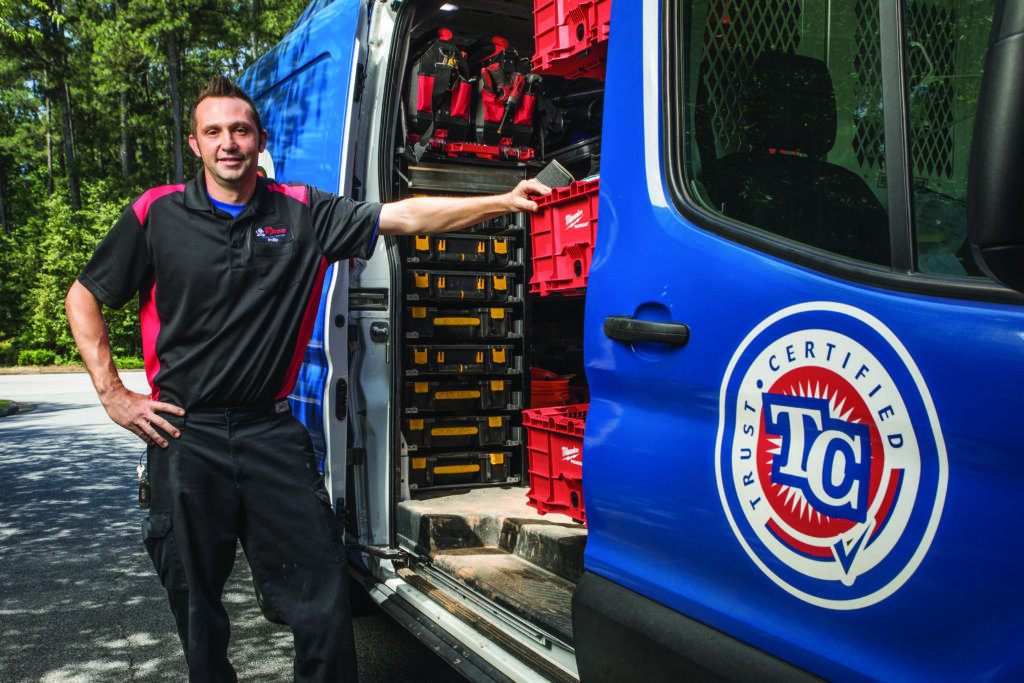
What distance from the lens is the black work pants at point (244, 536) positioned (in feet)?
8.39

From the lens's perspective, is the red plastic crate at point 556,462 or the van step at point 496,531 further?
the red plastic crate at point 556,462

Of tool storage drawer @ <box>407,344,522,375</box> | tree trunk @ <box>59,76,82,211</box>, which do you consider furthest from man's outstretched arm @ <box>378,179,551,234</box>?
tree trunk @ <box>59,76,82,211</box>

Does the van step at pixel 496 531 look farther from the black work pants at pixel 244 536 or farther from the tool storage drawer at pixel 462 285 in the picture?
the tool storage drawer at pixel 462 285

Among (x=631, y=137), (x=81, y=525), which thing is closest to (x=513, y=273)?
(x=631, y=137)

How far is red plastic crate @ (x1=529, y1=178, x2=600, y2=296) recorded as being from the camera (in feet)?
8.20

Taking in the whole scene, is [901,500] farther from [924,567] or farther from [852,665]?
[852,665]

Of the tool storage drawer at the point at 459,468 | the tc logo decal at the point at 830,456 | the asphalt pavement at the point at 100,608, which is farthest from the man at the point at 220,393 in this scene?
the tool storage drawer at the point at 459,468

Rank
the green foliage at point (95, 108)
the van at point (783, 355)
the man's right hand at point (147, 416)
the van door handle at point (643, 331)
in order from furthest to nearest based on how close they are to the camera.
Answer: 1. the green foliage at point (95, 108)
2. the man's right hand at point (147, 416)
3. the van door handle at point (643, 331)
4. the van at point (783, 355)

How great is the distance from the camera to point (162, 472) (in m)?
2.62

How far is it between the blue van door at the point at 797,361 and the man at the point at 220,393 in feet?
2.89

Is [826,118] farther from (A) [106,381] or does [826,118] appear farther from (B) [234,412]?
(A) [106,381]

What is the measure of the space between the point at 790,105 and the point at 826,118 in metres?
0.11

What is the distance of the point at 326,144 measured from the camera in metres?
3.58

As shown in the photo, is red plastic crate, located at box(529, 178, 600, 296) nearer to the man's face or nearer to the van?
the van
